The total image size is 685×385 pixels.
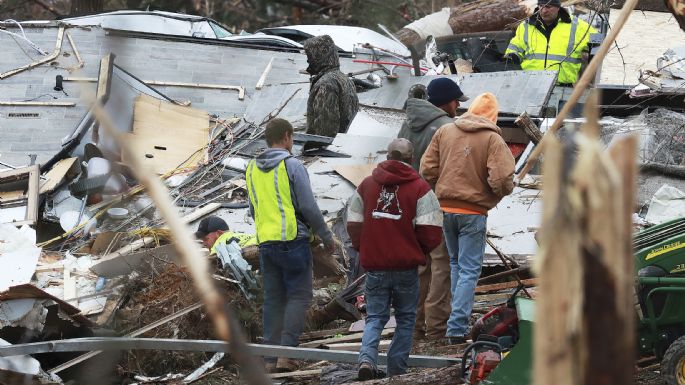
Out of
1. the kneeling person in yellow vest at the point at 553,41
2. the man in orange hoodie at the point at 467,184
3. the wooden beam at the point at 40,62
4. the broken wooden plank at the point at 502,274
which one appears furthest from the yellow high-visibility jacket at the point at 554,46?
the wooden beam at the point at 40,62

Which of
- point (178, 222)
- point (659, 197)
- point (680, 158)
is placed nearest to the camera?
point (178, 222)

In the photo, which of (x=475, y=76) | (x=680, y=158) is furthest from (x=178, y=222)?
(x=475, y=76)

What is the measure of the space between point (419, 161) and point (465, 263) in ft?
3.34

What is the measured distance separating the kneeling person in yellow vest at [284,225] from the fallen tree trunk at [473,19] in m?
10.2

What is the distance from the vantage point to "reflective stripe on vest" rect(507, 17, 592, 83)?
39.5 ft

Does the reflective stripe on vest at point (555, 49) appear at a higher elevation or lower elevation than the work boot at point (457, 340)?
higher

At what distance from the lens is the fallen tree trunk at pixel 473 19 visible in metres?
17.5

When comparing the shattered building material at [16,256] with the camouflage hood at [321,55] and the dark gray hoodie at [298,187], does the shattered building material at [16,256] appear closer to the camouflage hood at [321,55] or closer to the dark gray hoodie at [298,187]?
the dark gray hoodie at [298,187]

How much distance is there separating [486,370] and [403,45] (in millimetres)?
11345

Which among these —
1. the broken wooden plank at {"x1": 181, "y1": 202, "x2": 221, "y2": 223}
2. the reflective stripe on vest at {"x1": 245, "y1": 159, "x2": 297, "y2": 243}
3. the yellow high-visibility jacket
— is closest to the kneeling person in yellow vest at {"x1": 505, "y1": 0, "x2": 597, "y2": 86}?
the yellow high-visibility jacket

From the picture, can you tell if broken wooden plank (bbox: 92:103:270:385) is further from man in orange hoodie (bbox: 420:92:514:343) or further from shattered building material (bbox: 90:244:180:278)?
shattered building material (bbox: 90:244:180:278)

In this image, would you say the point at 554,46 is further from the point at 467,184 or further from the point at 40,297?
the point at 40,297

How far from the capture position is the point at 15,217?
37.3 ft

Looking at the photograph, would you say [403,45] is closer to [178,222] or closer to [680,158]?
[680,158]
